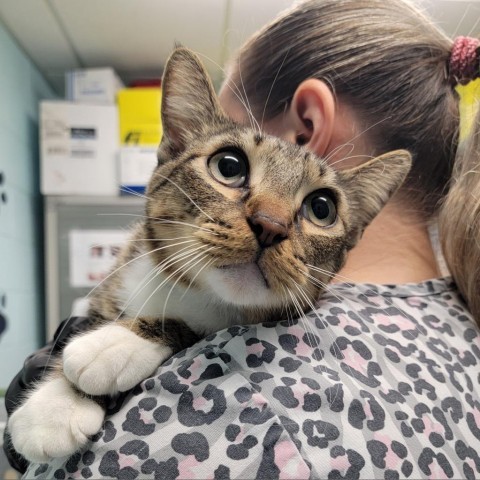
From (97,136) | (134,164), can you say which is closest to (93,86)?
(97,136)

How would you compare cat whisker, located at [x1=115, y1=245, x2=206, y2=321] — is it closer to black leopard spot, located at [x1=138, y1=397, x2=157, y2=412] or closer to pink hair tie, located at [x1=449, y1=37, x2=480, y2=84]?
black leopard spot, located at [x1=138, y1=397, x2=157, y2=412]

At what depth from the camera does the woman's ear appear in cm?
94

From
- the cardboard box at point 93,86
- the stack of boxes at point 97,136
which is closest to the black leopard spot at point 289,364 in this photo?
the stack of boxes at point 97,136

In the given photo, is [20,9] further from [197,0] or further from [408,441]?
[408,441]

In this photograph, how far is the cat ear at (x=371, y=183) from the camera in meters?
0.90

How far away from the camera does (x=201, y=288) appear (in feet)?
2.69

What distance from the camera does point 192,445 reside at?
1.81ft

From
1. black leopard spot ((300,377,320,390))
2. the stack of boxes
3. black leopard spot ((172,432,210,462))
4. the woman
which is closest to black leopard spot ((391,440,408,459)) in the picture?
the woman

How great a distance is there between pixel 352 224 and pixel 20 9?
2366 millimetres

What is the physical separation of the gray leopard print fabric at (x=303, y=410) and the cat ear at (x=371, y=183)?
0.27 metres

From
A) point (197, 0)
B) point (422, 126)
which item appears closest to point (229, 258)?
point (422, 126)

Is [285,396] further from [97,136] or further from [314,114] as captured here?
[97,136]

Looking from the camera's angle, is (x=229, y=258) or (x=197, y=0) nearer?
(x=229, y=258)

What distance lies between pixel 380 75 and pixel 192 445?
2.71 ft
